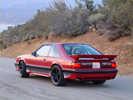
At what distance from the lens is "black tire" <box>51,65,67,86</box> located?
757 cm

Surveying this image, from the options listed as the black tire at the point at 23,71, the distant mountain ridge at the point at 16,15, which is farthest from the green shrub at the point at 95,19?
the distant mountain ridge at the point at 16,15

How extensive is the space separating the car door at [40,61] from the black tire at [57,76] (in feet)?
1.23

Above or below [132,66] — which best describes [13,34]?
above

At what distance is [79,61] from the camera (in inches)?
286

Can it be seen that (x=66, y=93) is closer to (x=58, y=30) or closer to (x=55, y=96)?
(x=55, y=96)

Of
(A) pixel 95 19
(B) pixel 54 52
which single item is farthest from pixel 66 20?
(B) pixel 54 52

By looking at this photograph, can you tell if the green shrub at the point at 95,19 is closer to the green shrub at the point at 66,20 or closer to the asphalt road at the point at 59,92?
the green shrub at the point at 66,20

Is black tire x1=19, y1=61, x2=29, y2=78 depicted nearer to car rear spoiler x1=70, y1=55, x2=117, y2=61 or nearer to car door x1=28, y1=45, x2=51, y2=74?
car door x1=28, y1=45, x2=51, y2=74

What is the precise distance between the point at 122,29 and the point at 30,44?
50.8 feet

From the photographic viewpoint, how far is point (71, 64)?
23.9ft

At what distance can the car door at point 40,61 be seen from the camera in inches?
334

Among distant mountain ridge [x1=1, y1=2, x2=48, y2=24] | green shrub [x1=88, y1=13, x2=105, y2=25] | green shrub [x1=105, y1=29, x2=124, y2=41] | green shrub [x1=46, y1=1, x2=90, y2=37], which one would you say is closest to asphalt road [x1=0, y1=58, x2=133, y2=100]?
green shrub [x1=105, y1=29, x2=124, y2=41]

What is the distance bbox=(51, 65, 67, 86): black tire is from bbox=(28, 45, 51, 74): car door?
37cm

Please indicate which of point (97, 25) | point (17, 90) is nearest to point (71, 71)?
point (17, 90)
